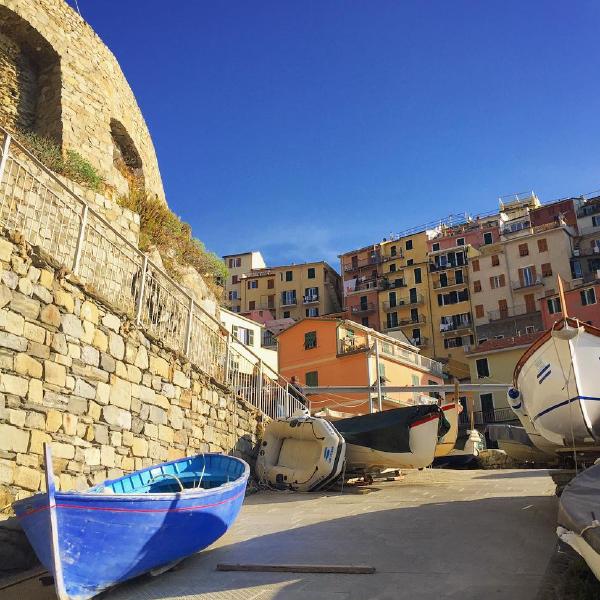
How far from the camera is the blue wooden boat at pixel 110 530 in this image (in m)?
3.89

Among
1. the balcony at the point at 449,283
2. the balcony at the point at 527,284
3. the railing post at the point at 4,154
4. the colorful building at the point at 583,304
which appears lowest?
the railing post at the point at 4,154

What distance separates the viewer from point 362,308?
54.9m

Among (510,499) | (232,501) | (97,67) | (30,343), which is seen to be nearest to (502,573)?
(232,501)

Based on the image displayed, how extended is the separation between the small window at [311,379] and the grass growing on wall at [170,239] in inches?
640

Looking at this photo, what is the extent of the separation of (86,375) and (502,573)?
5.12 metres

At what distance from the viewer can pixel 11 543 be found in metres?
5.09

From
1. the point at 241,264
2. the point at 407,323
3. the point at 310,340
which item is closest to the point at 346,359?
the point at 310,340

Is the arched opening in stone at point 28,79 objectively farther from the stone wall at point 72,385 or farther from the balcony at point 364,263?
the balcony at point 364,263

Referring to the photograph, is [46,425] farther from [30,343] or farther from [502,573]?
[502,573]

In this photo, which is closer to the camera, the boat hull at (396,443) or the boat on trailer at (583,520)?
the boat on trailer at (583,520)

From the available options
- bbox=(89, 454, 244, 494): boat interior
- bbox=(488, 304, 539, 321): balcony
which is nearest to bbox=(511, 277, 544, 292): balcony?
bbox=(488, 304, 539, 321): balcony

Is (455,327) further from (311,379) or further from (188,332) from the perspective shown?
(188,332)

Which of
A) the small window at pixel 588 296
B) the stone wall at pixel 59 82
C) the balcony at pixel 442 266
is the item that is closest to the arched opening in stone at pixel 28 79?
the stone wall at pixel 59 82

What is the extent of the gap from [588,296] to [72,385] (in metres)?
39.5
